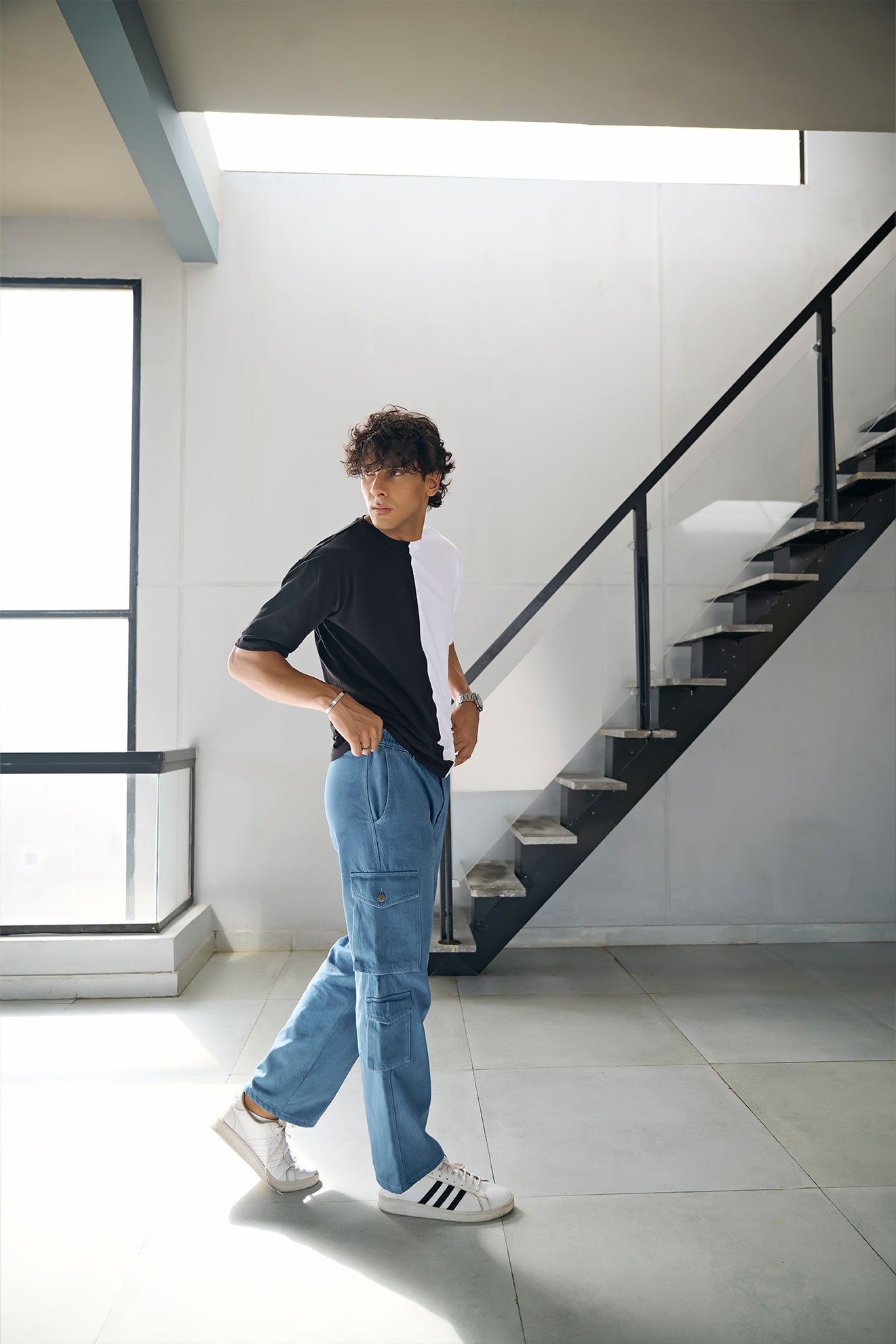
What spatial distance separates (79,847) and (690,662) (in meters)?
2.82

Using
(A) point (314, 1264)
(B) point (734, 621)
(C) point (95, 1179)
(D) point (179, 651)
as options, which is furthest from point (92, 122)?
(A) point (314, 1264)

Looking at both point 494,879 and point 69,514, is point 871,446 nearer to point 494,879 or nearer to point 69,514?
point 494,879

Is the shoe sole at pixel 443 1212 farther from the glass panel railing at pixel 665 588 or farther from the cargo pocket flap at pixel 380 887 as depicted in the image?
the glass panel railing at pixel 665 588

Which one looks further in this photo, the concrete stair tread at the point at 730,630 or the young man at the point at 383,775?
the concrete stair tread at the point at 730,630

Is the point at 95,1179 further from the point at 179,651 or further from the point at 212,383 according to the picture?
the point at 212,383

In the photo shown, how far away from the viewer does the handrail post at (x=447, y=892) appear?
12.3 ft

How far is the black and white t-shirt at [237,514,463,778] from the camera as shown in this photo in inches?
72.0

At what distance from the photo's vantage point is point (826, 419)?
408cm

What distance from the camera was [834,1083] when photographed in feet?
9.02

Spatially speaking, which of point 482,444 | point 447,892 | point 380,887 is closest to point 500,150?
point 482,444

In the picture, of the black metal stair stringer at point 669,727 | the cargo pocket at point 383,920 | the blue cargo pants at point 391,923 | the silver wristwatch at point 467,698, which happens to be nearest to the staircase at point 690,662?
the black metal stair stringer at point 669,727

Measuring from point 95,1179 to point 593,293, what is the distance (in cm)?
447

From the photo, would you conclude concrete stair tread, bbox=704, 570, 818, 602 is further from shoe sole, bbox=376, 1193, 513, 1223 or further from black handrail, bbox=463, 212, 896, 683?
shoe sole, bbox=376, 1193, 513, 1223

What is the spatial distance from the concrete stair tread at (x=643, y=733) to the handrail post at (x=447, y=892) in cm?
81
